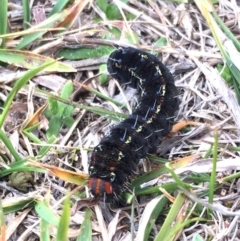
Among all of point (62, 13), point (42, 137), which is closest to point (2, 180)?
point (42, 137)

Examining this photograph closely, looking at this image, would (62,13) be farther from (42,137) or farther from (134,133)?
(134,133)

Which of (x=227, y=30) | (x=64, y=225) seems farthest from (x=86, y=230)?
(x=227, y=30)

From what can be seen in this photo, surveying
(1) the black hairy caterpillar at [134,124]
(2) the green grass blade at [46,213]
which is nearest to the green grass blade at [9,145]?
(2) the green grass blade at [46,213]

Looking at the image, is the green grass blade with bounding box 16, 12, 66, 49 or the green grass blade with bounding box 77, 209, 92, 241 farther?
the green grass blade with bounding box 16, 12, 66, 49

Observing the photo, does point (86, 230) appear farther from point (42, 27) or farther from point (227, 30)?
point (227, 30)

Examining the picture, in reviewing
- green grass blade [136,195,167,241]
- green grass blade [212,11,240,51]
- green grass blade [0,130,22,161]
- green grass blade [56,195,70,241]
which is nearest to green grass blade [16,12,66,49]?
green grass blade [0,130,22,161]

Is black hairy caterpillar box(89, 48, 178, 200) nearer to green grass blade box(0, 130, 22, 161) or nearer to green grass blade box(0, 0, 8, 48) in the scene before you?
green grass blade box(0, 130, 22, 161)

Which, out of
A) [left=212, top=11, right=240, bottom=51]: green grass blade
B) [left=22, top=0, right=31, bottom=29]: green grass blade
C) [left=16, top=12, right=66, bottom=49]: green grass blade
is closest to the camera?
[left=212, top=11, right=240, bottom=51]: green grass blade

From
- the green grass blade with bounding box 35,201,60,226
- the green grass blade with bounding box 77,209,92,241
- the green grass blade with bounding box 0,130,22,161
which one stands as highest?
the green grass blade with bounding box 0,130,22,161
